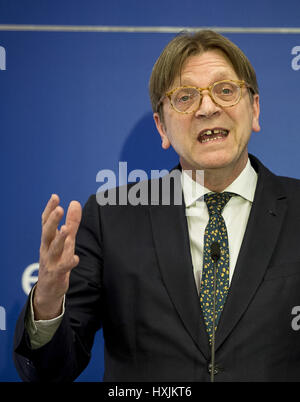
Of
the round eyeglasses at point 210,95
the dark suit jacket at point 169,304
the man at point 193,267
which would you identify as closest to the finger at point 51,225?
the man at point 193,267

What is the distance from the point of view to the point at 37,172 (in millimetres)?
Answer: 1874

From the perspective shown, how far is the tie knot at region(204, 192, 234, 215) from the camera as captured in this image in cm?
152

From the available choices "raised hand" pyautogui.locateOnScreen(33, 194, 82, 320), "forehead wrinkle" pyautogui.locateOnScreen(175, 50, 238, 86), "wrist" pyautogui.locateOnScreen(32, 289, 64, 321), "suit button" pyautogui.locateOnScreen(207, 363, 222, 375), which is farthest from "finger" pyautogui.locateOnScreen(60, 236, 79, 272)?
"forehead wrinkle" pyautogui.locateOnScreen(175, 50, 238, 86)

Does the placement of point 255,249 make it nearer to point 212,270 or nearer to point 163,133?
point 212,270

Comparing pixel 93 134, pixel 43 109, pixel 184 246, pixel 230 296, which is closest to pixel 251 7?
pixel 93 134

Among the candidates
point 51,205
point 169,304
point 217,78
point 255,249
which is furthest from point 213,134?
point 51,205

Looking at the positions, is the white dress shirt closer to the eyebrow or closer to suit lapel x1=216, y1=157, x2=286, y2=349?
suit lapel x1=216, y1=157, x2=286, y2=349

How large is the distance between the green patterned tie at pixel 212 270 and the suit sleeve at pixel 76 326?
0.34 meters

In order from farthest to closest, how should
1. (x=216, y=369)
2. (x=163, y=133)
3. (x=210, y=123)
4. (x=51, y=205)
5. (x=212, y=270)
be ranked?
(x=163, y=133), (x=210, y=123), (x=212, y=270), (x=216, y=369), (x=51, y=205)

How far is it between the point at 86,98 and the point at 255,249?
0.93m

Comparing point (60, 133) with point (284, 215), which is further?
point (60, 133)

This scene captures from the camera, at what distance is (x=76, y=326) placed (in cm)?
142
